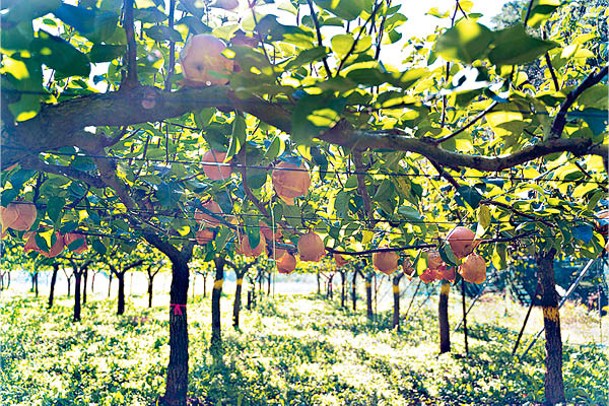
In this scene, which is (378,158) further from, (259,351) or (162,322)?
(162,322)

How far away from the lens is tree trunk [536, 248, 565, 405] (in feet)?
17.7

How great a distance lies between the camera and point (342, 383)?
6.79 meters

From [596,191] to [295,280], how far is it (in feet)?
147

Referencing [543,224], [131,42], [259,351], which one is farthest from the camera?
[259,351]

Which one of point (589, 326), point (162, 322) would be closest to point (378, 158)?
point (162, 322)

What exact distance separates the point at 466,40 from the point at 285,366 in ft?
25.3

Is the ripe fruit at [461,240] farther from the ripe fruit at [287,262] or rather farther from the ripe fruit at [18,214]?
the ripe fruit at [18,214]

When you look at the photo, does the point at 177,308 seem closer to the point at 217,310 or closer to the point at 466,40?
the point at 217,310

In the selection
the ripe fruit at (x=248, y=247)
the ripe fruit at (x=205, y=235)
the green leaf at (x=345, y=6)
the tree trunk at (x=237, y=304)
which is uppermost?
the green leaf at (x=345, y=6)

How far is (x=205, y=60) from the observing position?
100 centimetres

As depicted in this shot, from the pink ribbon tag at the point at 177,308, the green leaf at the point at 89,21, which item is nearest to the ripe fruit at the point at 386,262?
the green leaf at the point at 89,21

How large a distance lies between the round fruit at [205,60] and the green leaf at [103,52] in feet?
0.42

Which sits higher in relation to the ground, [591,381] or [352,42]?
[352,42]

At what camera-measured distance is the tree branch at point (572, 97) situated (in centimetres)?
90
